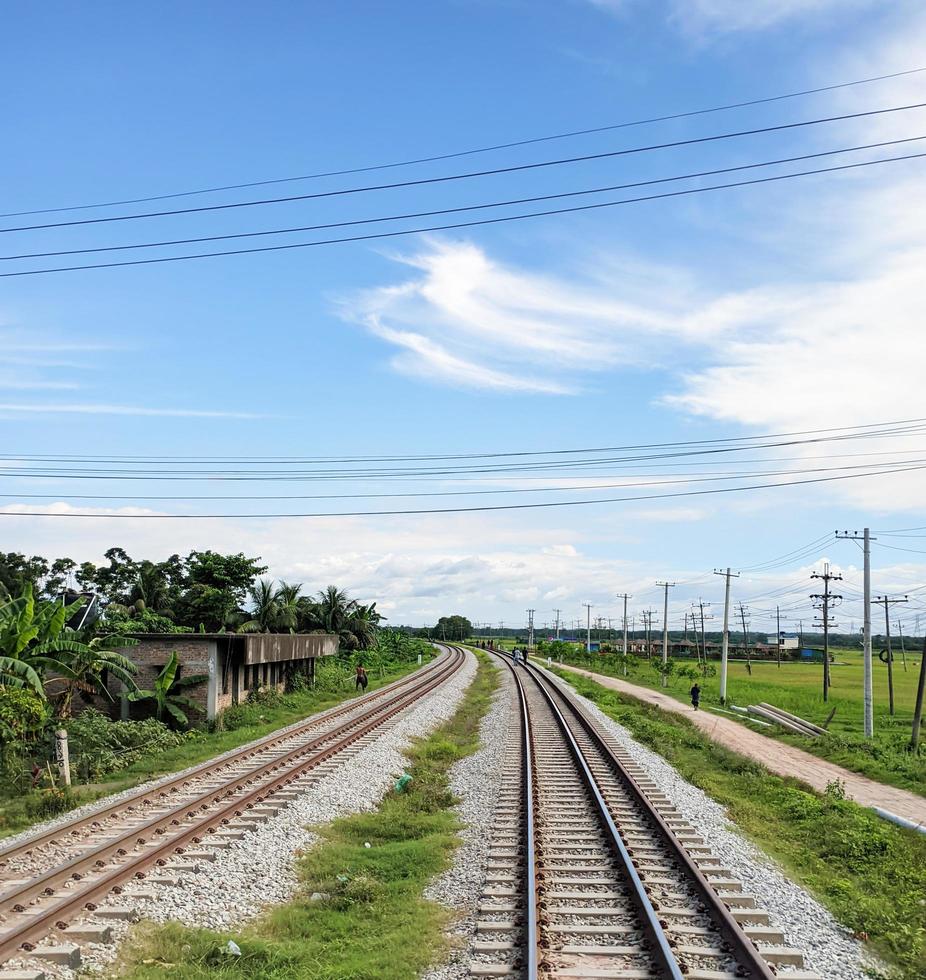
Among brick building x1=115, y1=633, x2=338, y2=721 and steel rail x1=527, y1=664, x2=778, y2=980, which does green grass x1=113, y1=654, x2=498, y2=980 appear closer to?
steel rail x1=527, y1=664, x2=778, y2=980

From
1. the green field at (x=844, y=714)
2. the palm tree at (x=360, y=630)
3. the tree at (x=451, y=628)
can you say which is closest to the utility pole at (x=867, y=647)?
the green field at (x=844, y=714)

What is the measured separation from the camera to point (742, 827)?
14.0m

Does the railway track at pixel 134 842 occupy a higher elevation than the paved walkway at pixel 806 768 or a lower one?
higher

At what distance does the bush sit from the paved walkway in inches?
606

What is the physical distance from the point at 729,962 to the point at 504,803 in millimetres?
7318

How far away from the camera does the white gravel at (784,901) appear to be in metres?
7.96

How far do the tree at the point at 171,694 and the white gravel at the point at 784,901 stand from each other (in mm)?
13687

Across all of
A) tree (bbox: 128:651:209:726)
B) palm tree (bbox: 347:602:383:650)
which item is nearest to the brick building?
tree (bbox: 128:651:209:726)

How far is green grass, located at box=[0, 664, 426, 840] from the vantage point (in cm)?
1423

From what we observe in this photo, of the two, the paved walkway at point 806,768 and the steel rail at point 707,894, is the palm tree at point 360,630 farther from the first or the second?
the steel rail at point 707,894

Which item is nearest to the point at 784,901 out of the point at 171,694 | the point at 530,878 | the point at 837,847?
the point at 530,878

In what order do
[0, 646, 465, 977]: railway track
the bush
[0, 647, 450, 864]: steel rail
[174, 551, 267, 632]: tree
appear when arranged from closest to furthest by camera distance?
1. [0, 646, 465, 977]: railway track
2. [0, 647, 450, 864]: steel rail
3. the bush
4. [174, 551, 267, 632]: tree

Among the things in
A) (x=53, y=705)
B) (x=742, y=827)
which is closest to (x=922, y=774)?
(x=742, y=827)

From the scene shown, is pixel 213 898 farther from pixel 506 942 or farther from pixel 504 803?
pixel 504 803
